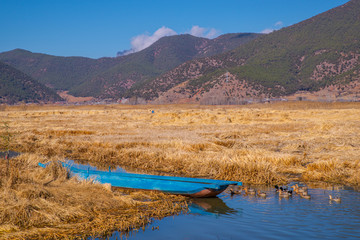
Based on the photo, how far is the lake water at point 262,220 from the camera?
8.77 meters

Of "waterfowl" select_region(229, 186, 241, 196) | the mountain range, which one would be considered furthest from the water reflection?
the mountain range

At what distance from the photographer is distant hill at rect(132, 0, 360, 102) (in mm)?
115125

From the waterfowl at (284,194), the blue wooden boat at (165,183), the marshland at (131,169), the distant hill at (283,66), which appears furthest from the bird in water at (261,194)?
the distant hill at (283,66)

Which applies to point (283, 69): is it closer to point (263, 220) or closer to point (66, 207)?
point (263, 220)

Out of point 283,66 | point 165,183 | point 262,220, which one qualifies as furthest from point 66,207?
point 283,66

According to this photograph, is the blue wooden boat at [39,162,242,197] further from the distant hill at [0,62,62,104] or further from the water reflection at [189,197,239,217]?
the distant hill at [0,62,62,104]

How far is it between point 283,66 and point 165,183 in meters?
123

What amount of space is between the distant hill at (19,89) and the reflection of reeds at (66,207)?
152 meters

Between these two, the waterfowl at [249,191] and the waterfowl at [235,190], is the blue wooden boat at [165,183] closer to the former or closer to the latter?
the waterfowl at [235,190]

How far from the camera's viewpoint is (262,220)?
32.0ft

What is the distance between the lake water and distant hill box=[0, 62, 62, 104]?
15387cm

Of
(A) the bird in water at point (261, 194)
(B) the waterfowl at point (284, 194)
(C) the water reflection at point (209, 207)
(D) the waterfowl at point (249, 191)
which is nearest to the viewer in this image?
(C) the water reflection at point (209, 207)

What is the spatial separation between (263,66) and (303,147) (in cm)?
11295

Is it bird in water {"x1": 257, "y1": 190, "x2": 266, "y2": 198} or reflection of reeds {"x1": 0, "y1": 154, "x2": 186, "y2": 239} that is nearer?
reflection of reeds {"x1": 0, "y1": 154, "x2": 186, "y2": 239}
